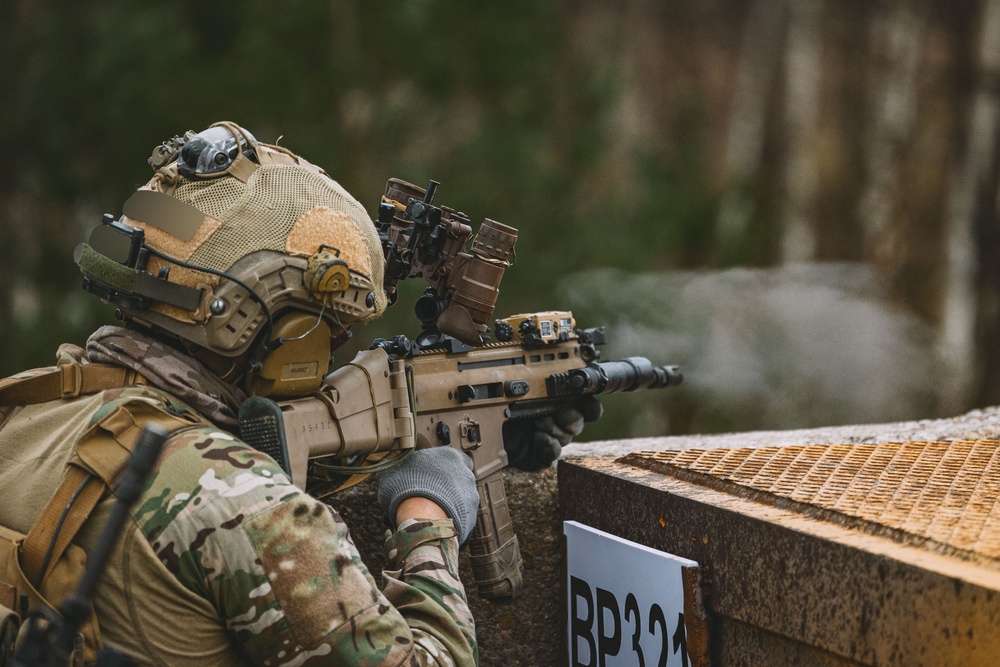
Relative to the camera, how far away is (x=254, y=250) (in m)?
2.24

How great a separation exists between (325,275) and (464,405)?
0.92 m

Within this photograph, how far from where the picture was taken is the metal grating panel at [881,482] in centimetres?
209

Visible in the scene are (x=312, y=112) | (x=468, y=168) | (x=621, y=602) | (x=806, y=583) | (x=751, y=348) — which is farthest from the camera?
(x=468, y=168)

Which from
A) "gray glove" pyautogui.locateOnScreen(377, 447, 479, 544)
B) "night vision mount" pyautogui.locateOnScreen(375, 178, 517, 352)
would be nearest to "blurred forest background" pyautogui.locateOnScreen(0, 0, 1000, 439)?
"night vision mount" pyautogui.locateOnScreen(375, 178, 517, 352)

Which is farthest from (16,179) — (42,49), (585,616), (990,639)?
(990,639)

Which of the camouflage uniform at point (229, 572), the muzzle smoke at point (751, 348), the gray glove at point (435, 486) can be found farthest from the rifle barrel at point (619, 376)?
the camouflage uniform at point (229, 572)

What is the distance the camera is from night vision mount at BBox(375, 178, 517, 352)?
3018 millimetres

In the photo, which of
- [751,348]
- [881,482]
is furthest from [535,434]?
[751,348]

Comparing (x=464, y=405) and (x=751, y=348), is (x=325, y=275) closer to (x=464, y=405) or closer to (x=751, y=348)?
(x=464, y=405)

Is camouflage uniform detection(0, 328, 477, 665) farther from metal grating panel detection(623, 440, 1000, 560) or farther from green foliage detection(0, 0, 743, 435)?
green foliage detection(0, 0, 743, 435)

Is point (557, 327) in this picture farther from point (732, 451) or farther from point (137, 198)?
point (137, 198)

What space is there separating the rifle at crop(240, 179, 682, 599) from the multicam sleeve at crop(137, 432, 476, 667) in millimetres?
578

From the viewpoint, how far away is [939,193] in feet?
51.7

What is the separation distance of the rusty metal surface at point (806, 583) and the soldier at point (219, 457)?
52cm
